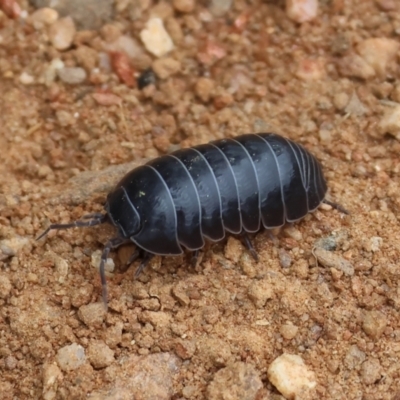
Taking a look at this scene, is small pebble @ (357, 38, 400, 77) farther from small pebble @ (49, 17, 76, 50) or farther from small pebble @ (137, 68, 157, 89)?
small pebble @ (49, 17, 76, 50)

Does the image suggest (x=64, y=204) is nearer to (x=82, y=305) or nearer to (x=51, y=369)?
(x=82, y=305)

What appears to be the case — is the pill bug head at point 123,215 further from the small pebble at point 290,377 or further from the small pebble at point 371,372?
the small pebble at point 371,372

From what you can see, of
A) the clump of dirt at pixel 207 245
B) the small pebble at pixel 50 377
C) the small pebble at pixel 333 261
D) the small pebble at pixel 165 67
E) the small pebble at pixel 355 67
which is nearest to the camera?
the small pebble at pixel 50 377

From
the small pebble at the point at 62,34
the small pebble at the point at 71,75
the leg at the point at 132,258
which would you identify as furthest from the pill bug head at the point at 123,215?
the small pebble at the point at 62,34

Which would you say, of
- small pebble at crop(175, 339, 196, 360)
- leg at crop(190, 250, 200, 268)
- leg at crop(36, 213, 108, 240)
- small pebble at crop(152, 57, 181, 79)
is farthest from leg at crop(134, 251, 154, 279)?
small pebble at crop(152, 57, 181, 79)

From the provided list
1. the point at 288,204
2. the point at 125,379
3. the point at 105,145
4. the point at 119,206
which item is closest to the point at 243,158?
the point at 288,204

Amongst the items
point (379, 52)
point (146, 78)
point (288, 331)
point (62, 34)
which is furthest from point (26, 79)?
point (288, 331)

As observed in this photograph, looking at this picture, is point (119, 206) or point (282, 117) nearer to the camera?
point (119, 206)
